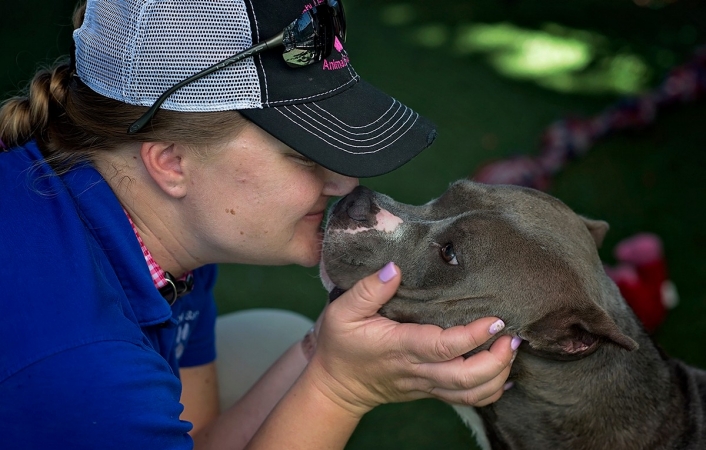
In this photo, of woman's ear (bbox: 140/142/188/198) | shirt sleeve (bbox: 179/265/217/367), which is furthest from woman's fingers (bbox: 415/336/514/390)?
shirt sleeve (bbox: 179/265/217/367)

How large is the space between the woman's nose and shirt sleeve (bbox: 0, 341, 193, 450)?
38.6 inches

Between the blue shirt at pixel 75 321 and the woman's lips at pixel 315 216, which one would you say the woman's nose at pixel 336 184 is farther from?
the blue shirt at pixel 75 321

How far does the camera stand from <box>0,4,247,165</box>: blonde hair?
2549 mm

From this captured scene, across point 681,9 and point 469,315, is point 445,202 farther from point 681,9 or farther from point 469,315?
point 681,9

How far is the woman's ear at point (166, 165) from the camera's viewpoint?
263cm

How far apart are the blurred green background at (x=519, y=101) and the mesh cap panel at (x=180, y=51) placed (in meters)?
2.61

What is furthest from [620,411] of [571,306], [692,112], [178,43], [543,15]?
[543,15]

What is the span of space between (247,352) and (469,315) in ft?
5.49

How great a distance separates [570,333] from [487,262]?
393 mm

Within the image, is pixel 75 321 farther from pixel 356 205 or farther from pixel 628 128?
pixel 628 128

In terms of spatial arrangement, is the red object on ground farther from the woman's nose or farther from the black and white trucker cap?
the black and white trucker cap

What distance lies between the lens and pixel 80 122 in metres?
2.70

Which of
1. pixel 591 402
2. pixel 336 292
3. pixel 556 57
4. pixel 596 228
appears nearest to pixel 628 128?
pixel 556 57

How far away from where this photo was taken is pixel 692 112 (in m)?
7.09
